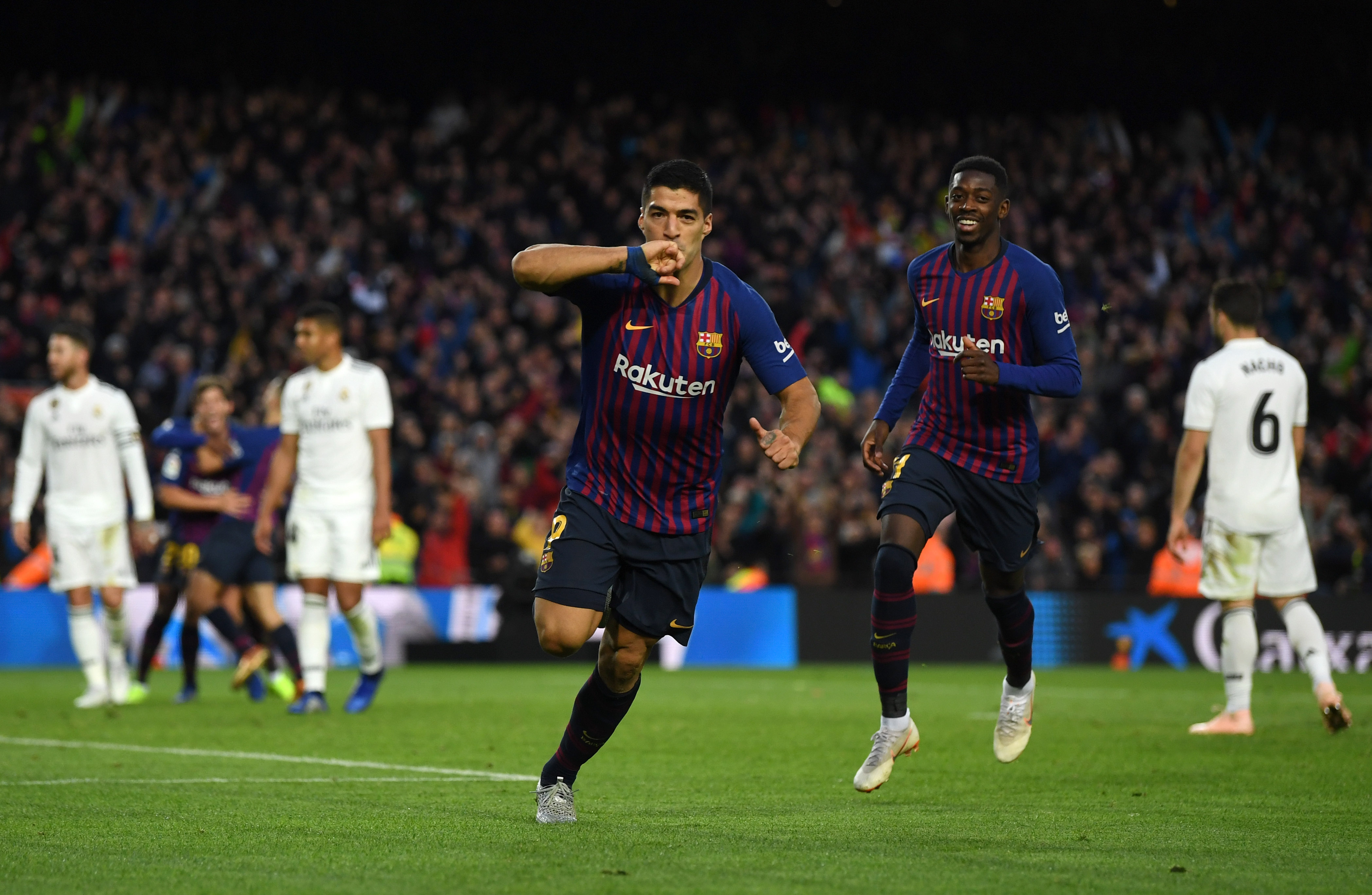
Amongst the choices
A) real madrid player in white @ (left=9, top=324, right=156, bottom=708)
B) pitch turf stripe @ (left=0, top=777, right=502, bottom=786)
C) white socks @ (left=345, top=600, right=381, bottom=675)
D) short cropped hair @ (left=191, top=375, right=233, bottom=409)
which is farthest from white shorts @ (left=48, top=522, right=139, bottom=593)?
pitch turf stripe @ (left=0, top=777, right=502, bottom=786)

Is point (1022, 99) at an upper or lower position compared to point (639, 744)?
upper

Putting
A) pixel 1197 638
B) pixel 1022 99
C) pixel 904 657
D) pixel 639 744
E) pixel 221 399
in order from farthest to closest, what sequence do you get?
pixel 1022 99 < pixel 1197 638 < pixel 221 399 < pixel 639 744 < pixel 904 657

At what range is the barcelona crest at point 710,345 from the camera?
5676 mm

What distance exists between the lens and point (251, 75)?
27891mm

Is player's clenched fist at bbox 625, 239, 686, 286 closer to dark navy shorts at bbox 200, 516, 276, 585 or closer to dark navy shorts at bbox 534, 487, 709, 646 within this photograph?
dark navy shorts at bbox 534, 487, 709, 646

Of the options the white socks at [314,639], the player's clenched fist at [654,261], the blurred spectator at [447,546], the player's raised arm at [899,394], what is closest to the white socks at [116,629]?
the white socks at [314,639]

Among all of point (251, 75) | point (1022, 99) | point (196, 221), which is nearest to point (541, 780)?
Result: point (196, 221)

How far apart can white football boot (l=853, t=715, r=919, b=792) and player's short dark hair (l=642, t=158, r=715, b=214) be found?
2.21 m

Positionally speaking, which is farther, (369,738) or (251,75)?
(251,75)

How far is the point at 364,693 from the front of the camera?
11414mm

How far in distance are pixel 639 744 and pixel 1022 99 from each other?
77.2 ft

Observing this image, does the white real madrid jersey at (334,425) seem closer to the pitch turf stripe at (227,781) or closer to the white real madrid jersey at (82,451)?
the white real madrid jersey at (82,451)

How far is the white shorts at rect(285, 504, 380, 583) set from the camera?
11125 millimetres

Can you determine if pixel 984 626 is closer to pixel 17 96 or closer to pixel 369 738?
pixel 369 738
